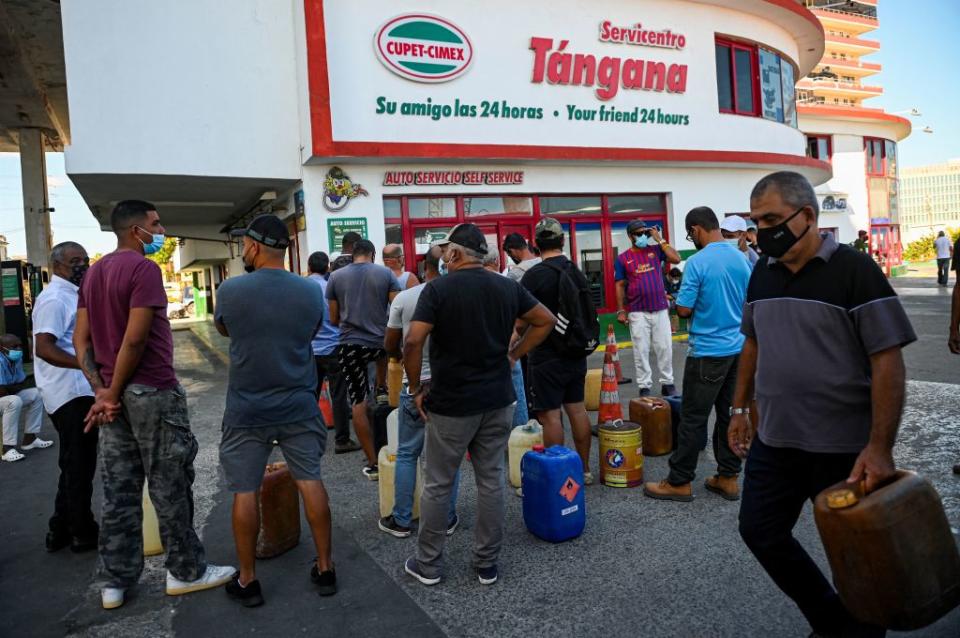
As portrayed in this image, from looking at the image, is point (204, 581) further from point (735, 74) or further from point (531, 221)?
point (735, 74)

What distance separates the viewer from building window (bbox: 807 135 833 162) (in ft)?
103

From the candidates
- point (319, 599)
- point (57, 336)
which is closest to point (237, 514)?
point (319, 599)

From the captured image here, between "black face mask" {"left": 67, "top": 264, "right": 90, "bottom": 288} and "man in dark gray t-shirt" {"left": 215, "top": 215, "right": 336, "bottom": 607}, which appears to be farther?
"black face mask" {"left": 67, "top": 264, "right": 90, "bottom": 288}

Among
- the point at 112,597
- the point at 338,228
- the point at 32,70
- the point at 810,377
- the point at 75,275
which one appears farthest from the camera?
the point at 32,70

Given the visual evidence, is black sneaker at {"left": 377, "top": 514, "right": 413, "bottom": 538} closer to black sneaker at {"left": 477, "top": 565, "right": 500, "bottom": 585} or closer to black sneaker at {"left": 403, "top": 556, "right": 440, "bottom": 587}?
black sneaker at {"left": 403, "top": 556, "right": 440, "bottom": 587}

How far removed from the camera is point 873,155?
33094 mm

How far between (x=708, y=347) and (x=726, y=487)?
3.33 feet

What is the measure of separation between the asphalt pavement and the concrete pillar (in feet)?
52.7

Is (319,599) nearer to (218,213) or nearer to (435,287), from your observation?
(435,287)

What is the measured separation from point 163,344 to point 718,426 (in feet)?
12.4

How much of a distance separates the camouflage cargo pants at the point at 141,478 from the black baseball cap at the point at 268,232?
982 millimetres

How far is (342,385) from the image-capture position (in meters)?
6.57

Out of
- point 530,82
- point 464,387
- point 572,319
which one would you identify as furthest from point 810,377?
point 530,82

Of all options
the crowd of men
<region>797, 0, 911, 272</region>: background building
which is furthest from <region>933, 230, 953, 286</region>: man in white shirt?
the crowd of men
